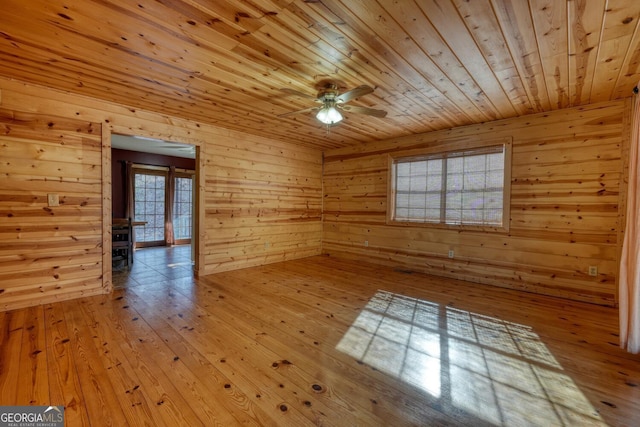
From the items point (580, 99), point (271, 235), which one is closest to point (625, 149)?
point (580, 99)

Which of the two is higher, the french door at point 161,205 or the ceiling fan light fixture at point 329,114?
the ceiling fan light fixture at point 329,114

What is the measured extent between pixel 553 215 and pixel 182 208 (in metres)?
8.53

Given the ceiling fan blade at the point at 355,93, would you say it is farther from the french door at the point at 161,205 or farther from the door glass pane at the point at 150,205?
the door glass pane at the point at 150,205

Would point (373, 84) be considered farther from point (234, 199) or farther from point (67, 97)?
point (67, 97)

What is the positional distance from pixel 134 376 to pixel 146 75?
2.71 m

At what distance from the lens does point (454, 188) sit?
4.62m

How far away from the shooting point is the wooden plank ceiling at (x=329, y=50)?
1838 millimetres

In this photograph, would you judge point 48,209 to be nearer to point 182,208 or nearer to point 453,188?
point 182,208

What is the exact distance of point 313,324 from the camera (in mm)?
2787

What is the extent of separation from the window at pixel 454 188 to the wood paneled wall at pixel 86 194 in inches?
110

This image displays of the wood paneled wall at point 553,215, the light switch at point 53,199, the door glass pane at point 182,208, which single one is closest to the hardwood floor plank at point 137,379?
the light switch at point 53,199

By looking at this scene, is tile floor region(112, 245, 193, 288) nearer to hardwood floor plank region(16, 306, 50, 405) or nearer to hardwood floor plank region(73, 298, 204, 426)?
hardwood floor plank region(16, 306, 50, 405)

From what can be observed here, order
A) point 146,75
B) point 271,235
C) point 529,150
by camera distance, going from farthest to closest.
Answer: point 271,235 < point 529,150 < point 146,75

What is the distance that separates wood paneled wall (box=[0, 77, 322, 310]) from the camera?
3.05 metres
